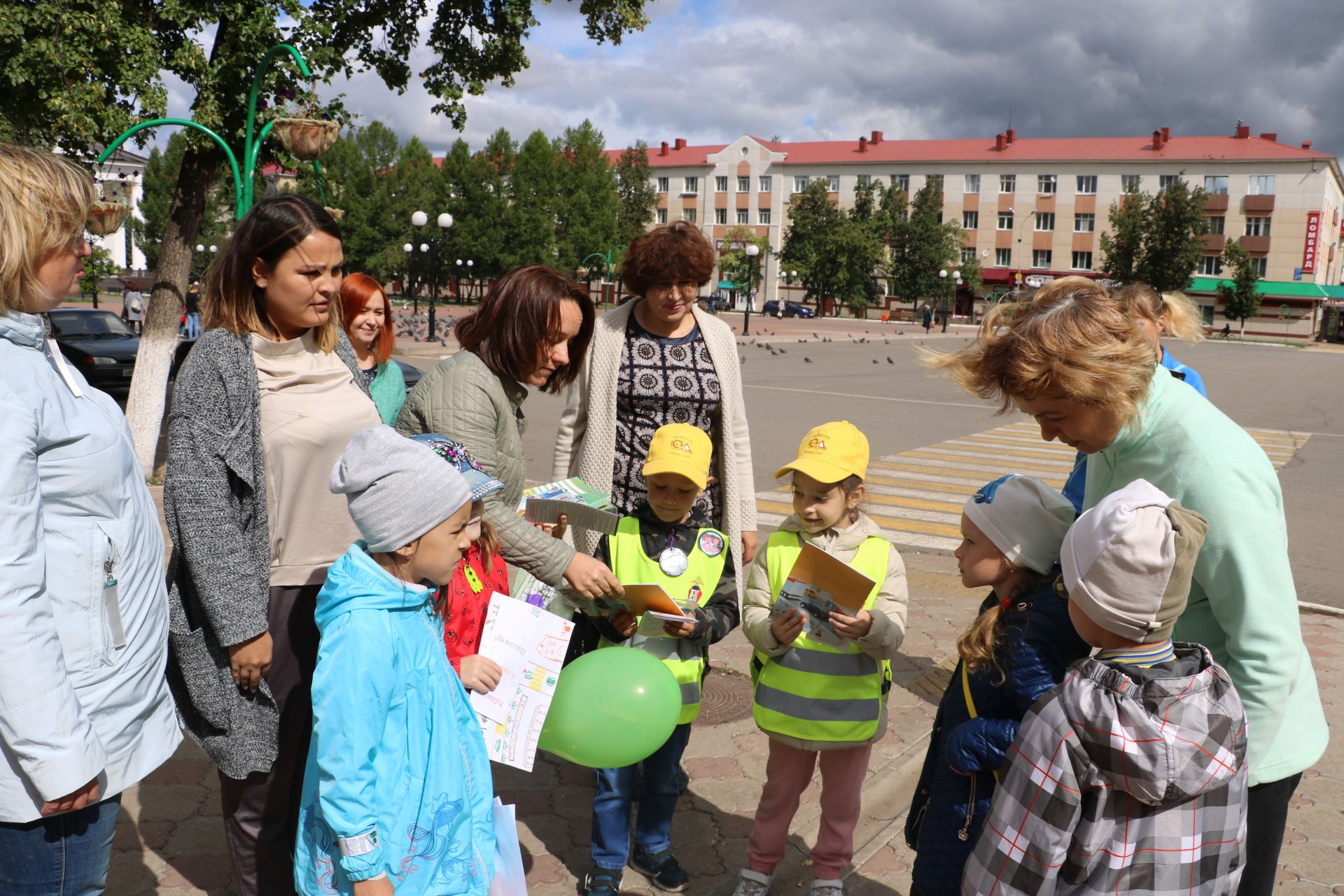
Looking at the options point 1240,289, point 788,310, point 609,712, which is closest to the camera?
point 609,712

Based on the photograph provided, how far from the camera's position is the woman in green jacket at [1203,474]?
188 cm

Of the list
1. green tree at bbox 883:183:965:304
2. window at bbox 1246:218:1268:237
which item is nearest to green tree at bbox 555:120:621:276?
green tree at bbox 883:183:965:304

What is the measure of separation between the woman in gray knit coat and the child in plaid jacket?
1.70m

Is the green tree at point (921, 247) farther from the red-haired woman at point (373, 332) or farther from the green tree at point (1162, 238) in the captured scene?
the red-haired woman at point (373, 332)

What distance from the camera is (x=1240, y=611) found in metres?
1.88

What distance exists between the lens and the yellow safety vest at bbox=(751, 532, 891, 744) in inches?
117

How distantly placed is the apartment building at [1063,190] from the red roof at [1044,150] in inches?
5.1

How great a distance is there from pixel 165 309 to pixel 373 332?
525cm

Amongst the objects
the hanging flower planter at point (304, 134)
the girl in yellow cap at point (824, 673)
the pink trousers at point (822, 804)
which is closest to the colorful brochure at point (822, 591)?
the girl in yellow cap at point (824, 673)

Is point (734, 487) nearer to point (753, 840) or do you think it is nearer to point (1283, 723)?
point (753, 840)

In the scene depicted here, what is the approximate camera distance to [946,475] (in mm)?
11180

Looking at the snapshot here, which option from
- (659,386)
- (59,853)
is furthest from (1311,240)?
(59,853)

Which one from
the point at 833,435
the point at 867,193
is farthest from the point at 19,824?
the point at 867,193

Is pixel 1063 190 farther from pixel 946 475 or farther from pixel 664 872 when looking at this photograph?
pixel 664 872
